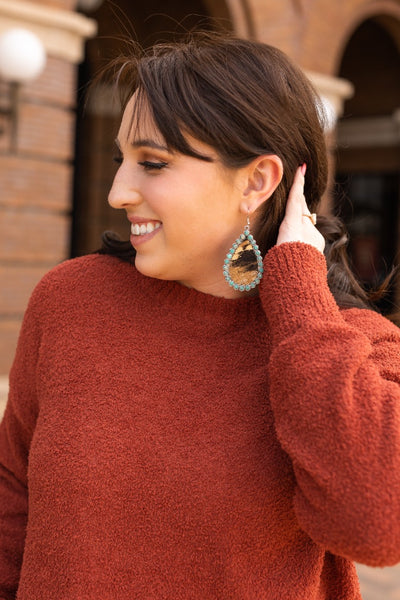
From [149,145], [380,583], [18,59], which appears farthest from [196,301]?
[18,59]

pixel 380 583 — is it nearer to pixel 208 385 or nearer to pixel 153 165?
pixel 208 385

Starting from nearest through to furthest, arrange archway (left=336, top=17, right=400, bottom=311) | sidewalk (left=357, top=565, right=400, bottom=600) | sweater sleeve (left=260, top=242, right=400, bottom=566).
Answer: sweater sleeve (left=260, top=242, right=400, bottom=566) → sidewalk (left=357, top=565, right=400, bottom=600) → archway (left=336, top=17, right=400, bottom=311)

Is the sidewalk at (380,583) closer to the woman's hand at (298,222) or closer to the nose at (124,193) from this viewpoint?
the woman's hand at (298,222)

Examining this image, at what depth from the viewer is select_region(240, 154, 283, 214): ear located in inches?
58.8

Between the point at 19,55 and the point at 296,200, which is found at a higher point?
the point at 296,200

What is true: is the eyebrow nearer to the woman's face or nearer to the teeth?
the woman's face

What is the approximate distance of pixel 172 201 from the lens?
4.66 feet

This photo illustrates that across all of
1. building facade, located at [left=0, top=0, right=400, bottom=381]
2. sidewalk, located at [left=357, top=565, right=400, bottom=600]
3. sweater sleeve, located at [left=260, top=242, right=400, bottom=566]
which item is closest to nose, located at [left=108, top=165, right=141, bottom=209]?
sweater sleeve, located at [left=260, top=242, right=400, bottom=566]

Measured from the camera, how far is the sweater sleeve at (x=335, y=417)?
1231mm

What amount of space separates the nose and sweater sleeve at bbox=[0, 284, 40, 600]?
1.09ft

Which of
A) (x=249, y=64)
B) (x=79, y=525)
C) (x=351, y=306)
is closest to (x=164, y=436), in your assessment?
(x=79, y=525)

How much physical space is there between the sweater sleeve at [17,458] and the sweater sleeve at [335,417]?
21.0 inches

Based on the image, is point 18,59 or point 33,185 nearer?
point 18,59

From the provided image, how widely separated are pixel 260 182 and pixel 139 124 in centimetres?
27
